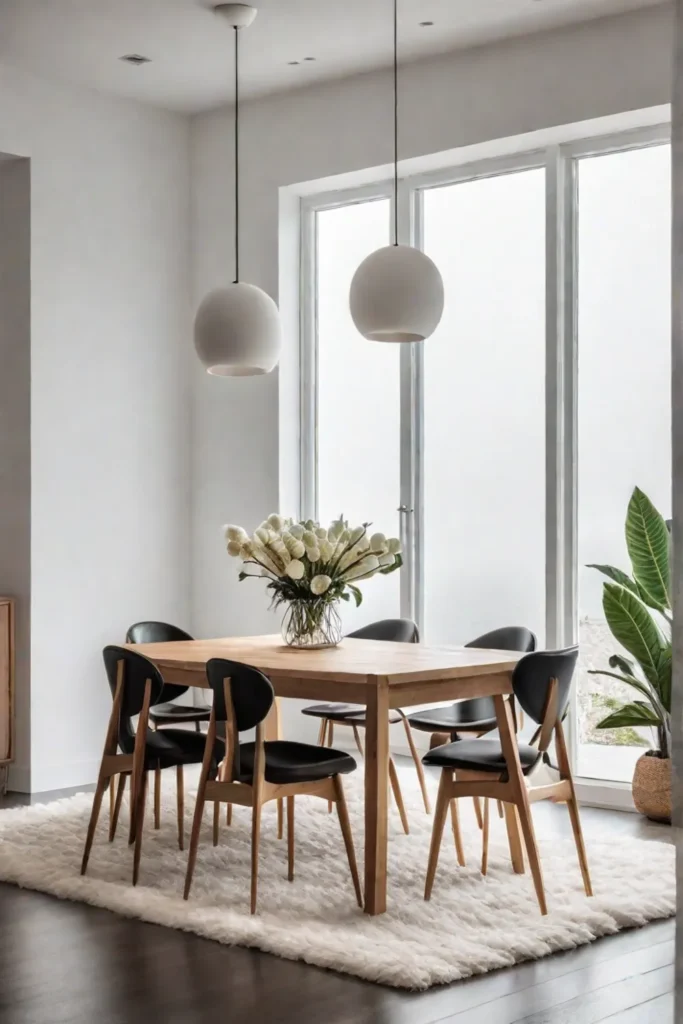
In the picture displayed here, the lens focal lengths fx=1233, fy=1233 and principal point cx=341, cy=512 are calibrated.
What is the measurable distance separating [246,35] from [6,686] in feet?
10.6

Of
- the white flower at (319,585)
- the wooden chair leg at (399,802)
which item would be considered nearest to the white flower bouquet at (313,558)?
the white flower at (319,585)

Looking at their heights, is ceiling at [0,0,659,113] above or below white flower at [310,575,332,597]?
above

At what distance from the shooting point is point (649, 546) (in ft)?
16.5

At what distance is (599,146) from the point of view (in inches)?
219

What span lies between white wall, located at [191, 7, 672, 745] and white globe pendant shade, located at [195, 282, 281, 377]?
1.81 m

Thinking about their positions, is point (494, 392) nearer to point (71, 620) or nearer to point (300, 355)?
point (300, 355)

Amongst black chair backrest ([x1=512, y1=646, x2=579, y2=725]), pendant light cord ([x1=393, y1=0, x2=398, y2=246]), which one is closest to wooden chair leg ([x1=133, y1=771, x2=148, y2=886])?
black chair backrest ([x1=512, y1=646, x2=579, y2=725])

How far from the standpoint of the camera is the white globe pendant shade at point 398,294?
13.6ft

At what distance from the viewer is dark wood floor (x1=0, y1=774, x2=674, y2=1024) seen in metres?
2.83

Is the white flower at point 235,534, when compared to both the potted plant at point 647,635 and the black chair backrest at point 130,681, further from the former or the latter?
the potted plant at point 647,635

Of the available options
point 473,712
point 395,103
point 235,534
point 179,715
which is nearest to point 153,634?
point 179,715

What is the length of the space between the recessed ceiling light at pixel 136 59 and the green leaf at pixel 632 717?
12.2 feet

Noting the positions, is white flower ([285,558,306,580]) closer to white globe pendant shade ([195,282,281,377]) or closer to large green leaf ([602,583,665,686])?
white globe pendant shade ([195,282,281,377])

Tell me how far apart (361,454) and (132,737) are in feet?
8.87
